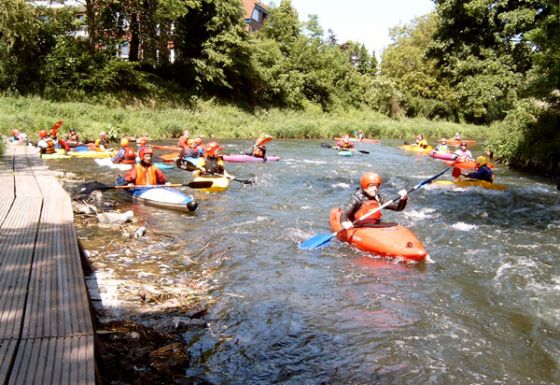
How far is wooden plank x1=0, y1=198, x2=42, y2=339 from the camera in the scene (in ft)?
8.79

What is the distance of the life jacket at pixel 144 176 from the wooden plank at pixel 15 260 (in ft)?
14.6

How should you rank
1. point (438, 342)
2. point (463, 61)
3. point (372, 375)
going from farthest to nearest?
point (463, 61) < point (438, 342) < point (372, 375)

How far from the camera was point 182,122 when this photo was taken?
83.0 feet

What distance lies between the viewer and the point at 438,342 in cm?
456

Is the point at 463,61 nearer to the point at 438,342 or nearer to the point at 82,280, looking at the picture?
the point at 438,342

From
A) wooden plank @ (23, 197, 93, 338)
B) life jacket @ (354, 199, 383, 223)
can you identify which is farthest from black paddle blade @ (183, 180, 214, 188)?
wooden plank @ (23, 197, 93, 338)

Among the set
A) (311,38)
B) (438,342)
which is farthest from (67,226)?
(311,38)

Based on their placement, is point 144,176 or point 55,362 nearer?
point 55,362

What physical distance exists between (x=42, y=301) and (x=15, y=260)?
870mm

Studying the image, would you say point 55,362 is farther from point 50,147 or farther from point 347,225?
point 50,147

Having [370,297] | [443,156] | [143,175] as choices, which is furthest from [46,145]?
[443,156]

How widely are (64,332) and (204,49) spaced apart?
29645 millimetres

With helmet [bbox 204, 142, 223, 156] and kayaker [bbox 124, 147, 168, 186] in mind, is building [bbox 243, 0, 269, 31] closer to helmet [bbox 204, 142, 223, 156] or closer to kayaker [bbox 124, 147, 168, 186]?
helmet [bbox 204, 142, 223, 156]

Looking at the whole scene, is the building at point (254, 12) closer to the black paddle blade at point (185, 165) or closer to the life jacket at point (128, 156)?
the black paddle blade at point (185, 165)
